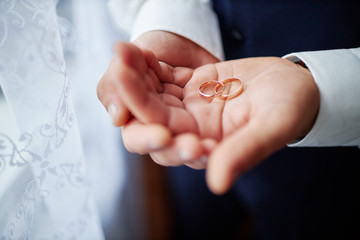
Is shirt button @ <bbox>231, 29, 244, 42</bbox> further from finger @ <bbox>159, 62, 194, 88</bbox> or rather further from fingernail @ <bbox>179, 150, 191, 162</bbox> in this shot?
fingernail @ <bbox>179, 150, 191, 162</bbox>

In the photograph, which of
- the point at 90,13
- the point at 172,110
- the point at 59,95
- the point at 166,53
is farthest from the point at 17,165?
the point at 90,13

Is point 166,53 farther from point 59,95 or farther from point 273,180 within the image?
point 273,180

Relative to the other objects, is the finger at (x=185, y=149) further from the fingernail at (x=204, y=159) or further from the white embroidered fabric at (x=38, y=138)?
the white embroidered fabric at (x=38, y=138)

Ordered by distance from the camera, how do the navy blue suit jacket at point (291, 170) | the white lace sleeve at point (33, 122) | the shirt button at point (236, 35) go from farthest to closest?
the shirt button at point (236, 35) < the navy blue suit jacket at point (291, 170) < the white lace sleeve at point (33, 122)

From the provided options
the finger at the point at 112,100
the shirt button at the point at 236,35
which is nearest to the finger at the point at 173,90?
the finger at the point at 112,100

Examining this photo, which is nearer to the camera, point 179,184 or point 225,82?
point 225,82

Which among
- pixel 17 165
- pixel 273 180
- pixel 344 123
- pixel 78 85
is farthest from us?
pixel 273 180
